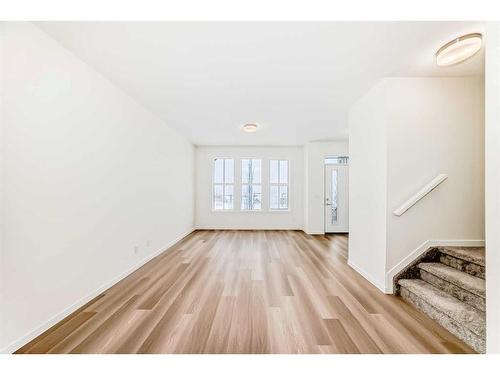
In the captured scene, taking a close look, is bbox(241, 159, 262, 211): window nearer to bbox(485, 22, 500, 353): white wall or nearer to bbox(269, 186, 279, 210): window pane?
bbox(269, 186, 279, 210): window pane

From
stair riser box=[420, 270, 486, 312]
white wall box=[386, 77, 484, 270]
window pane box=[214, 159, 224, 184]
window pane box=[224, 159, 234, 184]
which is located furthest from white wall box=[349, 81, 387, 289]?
window pane box=[214, 159, 224, 184]

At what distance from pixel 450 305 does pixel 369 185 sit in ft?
5.05

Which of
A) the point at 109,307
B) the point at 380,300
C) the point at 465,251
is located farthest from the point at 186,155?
the point at 465,251

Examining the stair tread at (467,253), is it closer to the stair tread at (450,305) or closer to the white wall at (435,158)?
the white wall at (435,158)

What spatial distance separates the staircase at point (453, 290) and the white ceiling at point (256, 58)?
2.11 metres

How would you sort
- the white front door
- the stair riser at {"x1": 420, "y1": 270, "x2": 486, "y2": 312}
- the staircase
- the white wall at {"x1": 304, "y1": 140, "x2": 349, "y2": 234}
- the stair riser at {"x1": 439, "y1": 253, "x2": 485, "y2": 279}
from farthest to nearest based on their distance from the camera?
the white front door
the white wall at {"x1": 304, "y1": 140, "x2": 349, "y2": 234}
the stair riser at {"x1": 439, "y1": 253, "x2": 485, "y2": 279}
the stair riser at {"x1": 420, "y1": 270, "x2": 486, "y2": 312}
the staircase

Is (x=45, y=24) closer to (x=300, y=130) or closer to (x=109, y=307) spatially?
(x=109, y=307)

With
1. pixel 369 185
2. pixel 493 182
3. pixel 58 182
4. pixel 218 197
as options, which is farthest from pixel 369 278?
pixel 218 197

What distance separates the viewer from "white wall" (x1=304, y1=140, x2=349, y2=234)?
653 centimetres

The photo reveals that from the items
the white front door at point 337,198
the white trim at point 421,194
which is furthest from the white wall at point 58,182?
the white front door at point 337,198

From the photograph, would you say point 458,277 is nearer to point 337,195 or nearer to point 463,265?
point 463,265

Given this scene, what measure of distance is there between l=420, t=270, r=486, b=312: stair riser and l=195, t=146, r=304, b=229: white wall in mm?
4651

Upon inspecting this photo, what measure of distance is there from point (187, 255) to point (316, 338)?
3016 millimetres

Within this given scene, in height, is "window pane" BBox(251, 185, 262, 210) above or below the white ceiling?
below
